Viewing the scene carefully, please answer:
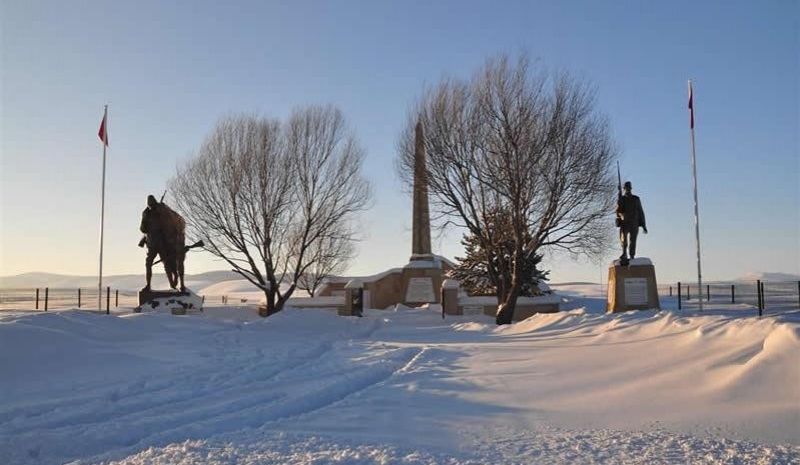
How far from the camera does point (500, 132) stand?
20.6 metres

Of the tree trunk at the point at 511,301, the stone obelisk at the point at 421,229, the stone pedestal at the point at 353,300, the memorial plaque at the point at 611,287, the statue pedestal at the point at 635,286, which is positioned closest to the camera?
the statue pedestal at the point at 635,286

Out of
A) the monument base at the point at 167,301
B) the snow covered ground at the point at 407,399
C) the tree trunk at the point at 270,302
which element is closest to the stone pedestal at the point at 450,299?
the tree trunk at the point at 270,302

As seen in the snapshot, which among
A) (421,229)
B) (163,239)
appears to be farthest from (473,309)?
(163,239)

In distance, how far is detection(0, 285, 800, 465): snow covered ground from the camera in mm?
5473

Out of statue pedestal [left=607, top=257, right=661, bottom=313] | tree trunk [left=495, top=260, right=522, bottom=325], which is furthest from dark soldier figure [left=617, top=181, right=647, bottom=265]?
tree trunk [left=495, top=260, right=522, bottom=325]

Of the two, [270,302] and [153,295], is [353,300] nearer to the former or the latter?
[270,302]

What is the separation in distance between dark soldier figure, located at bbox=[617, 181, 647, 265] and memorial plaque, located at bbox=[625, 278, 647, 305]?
0.83 m

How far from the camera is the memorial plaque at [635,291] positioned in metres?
18.7

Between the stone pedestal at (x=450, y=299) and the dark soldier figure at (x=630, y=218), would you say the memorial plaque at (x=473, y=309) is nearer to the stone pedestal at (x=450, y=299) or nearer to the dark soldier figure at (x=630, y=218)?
the stone pedestal at (x=450, y=299)

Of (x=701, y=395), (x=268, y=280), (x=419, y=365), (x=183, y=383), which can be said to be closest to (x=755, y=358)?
(x=701, y=395)

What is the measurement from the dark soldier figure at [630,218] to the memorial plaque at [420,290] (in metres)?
16.6

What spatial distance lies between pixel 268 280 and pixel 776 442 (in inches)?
987

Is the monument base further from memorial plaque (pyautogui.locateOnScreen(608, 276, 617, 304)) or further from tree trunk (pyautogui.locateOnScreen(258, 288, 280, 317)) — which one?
memorial plaque (pyautogui.locateOnScreen(608, 276, 617, 304))

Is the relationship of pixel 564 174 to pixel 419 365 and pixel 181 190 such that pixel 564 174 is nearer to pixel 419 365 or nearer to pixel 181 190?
pixel 419 365
